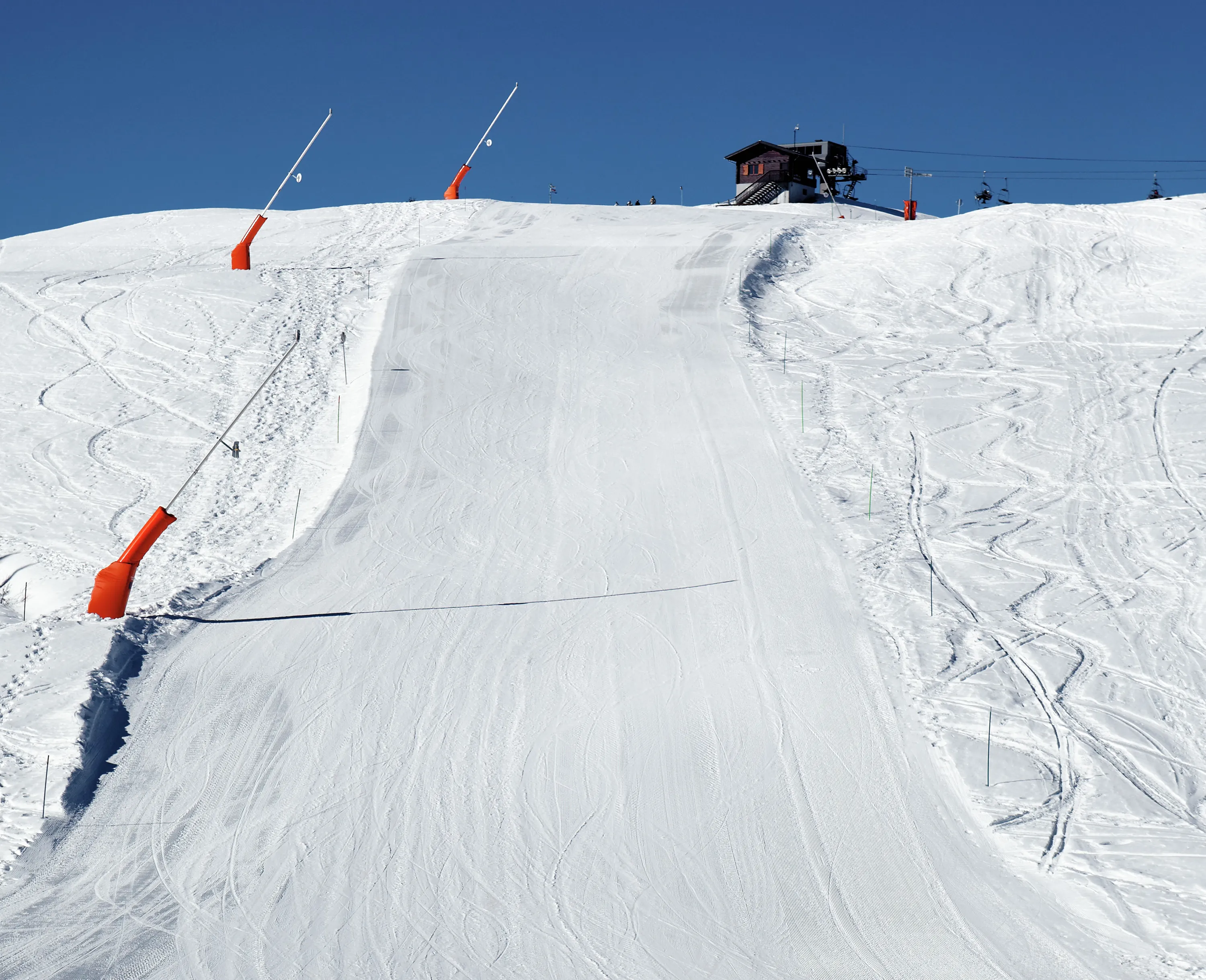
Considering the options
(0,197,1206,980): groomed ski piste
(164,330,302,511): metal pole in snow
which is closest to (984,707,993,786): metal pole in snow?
(0,197,1206,980): groomed ski piste

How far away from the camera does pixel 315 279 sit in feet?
83.4

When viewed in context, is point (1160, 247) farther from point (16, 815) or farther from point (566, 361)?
point (16, 815)

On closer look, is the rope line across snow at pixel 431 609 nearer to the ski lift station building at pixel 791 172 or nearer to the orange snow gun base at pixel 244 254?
the orange snow gun base at pixel 244 254

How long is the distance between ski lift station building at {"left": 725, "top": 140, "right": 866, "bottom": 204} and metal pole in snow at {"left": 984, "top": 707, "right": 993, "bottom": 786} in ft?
139

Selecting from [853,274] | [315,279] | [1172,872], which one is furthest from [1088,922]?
[315,279]

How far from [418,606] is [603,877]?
468 cm

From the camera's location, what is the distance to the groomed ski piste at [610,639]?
6934 millimetres

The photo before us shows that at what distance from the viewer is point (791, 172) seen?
5128 cm

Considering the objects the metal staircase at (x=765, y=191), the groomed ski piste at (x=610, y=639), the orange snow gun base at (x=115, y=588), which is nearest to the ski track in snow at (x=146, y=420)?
the groomed ski piste at (x=610, y=639)

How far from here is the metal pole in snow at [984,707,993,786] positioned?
8.56 meters

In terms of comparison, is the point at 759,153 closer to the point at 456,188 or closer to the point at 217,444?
the point at 456,188

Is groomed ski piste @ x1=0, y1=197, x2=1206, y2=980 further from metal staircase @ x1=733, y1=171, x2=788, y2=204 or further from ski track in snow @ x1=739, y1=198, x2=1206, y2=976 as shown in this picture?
metal staircase @ x1=733, y1=171, x2=788, y2=204

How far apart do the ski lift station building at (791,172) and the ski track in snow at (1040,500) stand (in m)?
23.2

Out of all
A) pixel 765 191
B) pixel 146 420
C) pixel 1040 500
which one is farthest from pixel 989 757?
pixel 765 191
